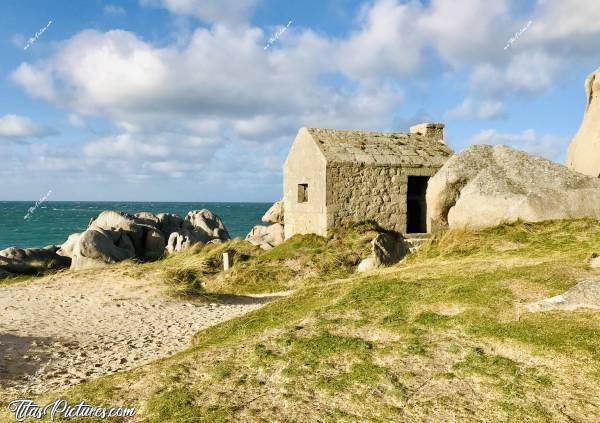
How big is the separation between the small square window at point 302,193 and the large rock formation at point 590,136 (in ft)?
29.5

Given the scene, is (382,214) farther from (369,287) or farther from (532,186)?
(369,287)

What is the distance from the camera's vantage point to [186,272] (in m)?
17.7

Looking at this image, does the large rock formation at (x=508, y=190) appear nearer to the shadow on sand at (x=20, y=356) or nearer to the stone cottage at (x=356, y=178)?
the stone cottage at (x=356, y=178)

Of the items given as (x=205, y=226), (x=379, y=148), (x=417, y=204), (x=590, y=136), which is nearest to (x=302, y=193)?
(x=379, y=148)

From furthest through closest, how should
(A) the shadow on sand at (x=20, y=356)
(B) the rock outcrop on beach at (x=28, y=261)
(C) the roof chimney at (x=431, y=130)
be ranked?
(B) the rock outcrop on beach at (x=28, y=261)
(C) the roof chimney at (x=431, y=130)
(A) the shadow on sand at (x=20, y=356)

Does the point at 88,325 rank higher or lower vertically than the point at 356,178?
lower

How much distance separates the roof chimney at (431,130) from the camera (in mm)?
20859

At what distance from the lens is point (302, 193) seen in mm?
19156

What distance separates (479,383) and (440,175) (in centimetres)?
1001

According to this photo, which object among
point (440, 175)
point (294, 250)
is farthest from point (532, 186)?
point (294, 250)

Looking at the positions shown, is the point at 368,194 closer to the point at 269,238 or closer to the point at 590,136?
the point at 590,136

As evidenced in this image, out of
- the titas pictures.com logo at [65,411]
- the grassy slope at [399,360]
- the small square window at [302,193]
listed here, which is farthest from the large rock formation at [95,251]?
the titas pictures.com logo at [65,411]

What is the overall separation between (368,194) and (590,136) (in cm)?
678

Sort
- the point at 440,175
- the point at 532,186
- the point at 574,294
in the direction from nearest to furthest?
1. the point at 574,294
2. the point at 532,186
3. the point at 440,175
